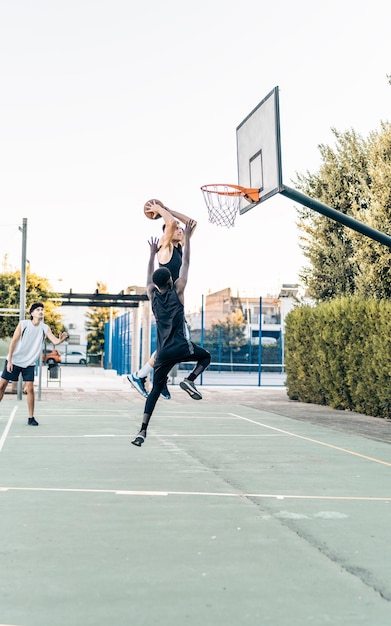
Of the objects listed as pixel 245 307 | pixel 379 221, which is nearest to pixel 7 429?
pixel 379 221

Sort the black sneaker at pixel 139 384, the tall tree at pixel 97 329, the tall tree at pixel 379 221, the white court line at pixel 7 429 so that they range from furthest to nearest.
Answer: the tall tree at pixel 97 329 → the tall tree at pixel 379 221 → the white court line at pixel 7 429 → the black sneaker at pixel 139 384

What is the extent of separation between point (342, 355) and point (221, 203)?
6767mm

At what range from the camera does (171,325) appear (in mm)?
8352

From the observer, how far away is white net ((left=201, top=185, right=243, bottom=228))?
43.1 ft

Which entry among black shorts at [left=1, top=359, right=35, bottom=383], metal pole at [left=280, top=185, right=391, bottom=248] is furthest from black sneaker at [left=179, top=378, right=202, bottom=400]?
metal pole at [left=280, top=185, right=391, bottom=248]

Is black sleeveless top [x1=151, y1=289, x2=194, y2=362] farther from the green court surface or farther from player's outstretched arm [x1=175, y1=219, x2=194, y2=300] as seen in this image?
the green court surface

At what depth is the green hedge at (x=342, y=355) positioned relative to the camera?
1688 cm

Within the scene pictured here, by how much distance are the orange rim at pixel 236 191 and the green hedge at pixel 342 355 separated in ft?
15.3

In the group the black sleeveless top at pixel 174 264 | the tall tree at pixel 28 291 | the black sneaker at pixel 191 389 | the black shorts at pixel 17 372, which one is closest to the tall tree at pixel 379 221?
the black shorts at pixel 17 372

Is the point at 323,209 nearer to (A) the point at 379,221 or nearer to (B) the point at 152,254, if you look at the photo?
(B) the point at 152,254

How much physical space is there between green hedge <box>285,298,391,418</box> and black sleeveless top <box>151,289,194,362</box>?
8914mm

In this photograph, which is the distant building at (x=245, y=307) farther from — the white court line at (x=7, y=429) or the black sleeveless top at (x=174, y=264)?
the black sleeveless top at (x=174, y=264)

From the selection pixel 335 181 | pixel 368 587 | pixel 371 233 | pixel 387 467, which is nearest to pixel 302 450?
pixel 387 467

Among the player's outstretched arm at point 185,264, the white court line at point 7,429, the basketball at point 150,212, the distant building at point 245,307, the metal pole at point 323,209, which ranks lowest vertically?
the white court line at point 7,429
